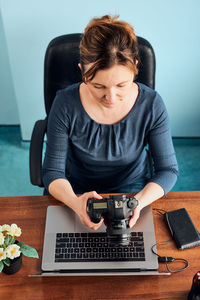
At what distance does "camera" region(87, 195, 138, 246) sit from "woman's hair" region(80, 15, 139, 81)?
1.29 feet

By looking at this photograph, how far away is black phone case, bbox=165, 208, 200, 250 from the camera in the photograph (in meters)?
1.11

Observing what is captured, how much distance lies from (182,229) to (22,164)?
5.03 feet

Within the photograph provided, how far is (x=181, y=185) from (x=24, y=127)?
1.16m

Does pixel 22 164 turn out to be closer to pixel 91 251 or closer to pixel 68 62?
pixel 68 62

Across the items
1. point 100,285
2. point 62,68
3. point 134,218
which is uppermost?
point 62,68

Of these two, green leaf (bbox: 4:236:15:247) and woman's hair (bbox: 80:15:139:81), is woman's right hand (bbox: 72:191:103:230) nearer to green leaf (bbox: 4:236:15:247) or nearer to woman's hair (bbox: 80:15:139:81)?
green leaf (bbox: 4:236:15:247)

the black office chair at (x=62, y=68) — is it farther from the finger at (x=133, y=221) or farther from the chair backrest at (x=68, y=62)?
the finger at (x=133, y=221)

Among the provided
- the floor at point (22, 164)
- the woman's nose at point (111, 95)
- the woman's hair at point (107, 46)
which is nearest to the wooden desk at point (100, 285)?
the woman's nose at point (111, 95)

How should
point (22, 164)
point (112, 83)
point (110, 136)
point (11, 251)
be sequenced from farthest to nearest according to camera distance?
point (22, 164)
point (110, 136)
point (112, 83)
point (11, 251)

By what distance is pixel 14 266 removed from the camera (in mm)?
1050

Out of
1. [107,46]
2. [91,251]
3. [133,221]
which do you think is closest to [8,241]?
[91,251]

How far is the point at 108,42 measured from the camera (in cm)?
107

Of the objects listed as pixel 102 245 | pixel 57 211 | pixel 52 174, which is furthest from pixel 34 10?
pixel 102 245

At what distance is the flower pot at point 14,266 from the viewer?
40.9 inches
